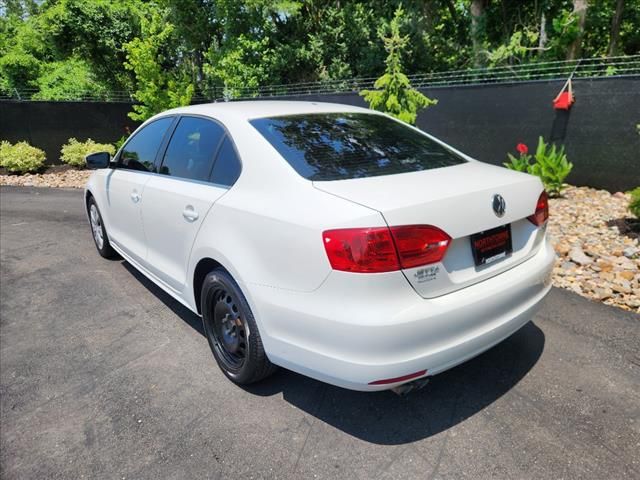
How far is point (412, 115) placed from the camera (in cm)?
654

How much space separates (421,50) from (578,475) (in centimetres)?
1750

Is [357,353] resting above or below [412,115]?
below

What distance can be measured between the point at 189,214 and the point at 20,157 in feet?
34.5

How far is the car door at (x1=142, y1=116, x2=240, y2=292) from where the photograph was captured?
2.77m

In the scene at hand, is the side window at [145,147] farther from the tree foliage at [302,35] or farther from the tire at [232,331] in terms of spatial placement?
the tree foliage at [302,35]

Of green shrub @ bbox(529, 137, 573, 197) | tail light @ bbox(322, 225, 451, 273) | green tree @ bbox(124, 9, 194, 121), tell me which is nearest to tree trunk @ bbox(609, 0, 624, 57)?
green shrub @ bbox(529, 137, 573, 197)

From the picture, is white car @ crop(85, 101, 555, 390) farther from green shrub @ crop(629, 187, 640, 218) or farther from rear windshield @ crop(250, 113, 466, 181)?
green shrub @ crop(629, 187, 640, 218)

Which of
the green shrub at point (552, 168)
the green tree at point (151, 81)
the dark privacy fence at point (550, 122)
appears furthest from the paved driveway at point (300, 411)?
the green tree at point (151, 81)

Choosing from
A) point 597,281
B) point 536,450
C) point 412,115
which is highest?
point 412,115

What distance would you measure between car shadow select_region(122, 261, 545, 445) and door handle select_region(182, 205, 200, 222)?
109cm

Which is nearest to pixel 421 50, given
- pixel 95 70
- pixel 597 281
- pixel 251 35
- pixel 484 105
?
pixel 251 35

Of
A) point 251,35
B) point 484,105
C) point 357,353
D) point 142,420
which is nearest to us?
point 357,353

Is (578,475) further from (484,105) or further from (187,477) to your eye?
(484,105)

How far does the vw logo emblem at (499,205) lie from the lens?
2.28 metres
